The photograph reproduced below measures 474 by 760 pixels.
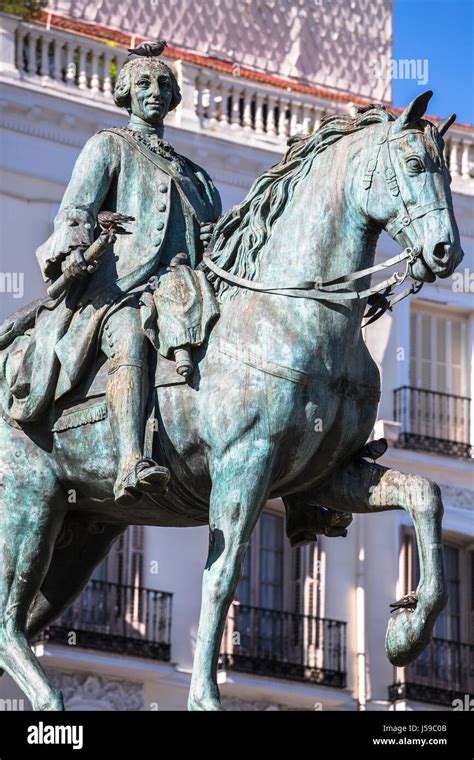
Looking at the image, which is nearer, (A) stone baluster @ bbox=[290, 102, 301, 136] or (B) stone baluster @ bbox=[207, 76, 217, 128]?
(B) stone baluster @ bbox=[207, 76, 217, 128]

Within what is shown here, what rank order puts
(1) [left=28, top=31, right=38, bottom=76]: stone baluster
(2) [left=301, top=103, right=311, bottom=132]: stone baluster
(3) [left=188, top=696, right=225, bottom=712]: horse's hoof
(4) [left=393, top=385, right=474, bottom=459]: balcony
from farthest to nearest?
(4) [left=393, top=385, right=474, bottom=459]: balcony → (2) [left=301, top=103, right=311, bottom=132]: stone baluster → (1) [left=28, top=31, right=38, bottom=76]: stone baluster → (3) [left=188, top=696, right=225, bottom=712]: horse's hoof

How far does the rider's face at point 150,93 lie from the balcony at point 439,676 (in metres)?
17.6

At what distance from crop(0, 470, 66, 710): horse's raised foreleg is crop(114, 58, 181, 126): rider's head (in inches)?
68.8

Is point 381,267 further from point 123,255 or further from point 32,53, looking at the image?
point 32,53

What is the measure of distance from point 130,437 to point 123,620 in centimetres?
1668

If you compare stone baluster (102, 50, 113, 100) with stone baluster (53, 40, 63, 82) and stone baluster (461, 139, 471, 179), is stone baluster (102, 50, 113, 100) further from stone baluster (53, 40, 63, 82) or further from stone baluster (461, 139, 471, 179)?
stone baluster (461, 139, 471, 179)

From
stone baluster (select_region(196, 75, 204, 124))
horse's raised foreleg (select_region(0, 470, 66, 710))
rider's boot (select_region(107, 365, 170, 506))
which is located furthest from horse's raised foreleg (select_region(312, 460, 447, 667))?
stone baluster (select_region(196, 75, 204, 124))

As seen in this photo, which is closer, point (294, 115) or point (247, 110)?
point (247, 110)

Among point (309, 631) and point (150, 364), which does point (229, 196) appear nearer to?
point (309, 631)

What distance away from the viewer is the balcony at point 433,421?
28.5 metres

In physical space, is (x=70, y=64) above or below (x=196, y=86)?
below

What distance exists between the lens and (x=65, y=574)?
10.6 meters

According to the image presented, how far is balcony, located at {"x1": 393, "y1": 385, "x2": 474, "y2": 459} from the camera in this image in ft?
93.5

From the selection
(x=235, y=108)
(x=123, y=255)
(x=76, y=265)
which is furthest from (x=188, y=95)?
(x=76, y=265)
